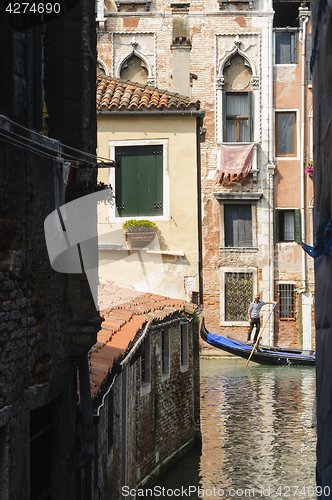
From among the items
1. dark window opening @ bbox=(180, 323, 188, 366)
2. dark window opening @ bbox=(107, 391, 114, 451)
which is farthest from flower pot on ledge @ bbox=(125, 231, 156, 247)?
dark window opening @ bbox=(107, 391, 114, 451)

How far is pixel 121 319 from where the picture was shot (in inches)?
348

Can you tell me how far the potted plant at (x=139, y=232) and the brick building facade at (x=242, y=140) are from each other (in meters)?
8.50

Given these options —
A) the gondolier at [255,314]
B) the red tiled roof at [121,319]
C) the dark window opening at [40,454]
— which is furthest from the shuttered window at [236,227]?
the dark window opening at [40,454]

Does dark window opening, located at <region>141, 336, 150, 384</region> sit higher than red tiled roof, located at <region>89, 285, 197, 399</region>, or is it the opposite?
red tiled roof, located at <region>89, 285, 197, 399</region>

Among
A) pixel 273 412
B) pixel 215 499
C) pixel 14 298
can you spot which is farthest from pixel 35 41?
pixel 273 412

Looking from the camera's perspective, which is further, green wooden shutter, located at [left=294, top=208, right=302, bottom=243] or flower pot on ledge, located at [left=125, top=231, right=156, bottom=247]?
green wooden shutter, located at [left=294, top=208, right=302, bottom=243]

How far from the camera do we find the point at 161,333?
414 inches

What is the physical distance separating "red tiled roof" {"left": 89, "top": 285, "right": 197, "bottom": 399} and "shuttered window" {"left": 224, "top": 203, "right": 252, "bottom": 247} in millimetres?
9063

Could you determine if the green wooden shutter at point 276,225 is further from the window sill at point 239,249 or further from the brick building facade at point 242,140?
the window sill at point 239,249

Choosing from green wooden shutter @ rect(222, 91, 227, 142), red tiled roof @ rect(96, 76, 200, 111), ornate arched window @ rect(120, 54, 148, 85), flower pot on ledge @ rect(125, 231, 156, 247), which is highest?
ornate arched window @ rect(120, 54, 148, 85)

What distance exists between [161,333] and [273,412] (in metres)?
4.36

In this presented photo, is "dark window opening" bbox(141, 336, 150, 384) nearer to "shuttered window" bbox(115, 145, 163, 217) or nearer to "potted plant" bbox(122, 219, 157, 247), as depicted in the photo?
"potted plant" bbox(122, 219, 157, 247)

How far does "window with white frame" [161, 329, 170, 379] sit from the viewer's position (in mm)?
10810

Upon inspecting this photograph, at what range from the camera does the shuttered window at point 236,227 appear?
2125 cm
